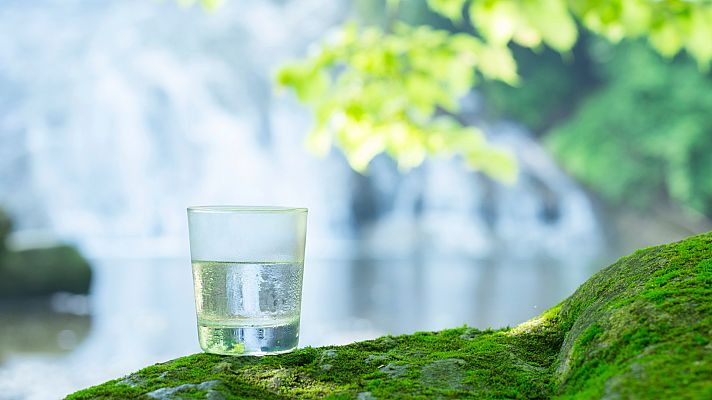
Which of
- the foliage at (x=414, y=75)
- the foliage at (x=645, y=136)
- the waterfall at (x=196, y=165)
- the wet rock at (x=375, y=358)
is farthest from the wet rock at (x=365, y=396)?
the foliage at (x=645, y=136)

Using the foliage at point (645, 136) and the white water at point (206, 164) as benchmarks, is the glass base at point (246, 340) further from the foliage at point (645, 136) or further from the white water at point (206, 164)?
the foliage at point (645, 136)

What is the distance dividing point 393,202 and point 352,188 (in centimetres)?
96

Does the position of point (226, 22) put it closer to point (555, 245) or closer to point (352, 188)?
point (352, 188)

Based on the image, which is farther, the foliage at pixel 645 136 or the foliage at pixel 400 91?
the foliage at pixel 645 136

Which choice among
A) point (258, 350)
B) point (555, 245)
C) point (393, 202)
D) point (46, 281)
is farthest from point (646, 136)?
point (258, 350)

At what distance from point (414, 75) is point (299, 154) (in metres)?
13.9

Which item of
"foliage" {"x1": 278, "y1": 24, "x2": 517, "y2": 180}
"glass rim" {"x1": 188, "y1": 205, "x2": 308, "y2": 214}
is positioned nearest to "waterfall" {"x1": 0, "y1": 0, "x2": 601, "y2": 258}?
"foliage" {"x1": 278, "y1": 24, "x2": 517, "y2": 180}

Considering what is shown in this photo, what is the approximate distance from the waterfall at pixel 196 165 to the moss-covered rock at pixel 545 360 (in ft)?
47.3

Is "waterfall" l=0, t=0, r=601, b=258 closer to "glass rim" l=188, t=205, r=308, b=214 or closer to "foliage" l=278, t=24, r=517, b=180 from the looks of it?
"foliage" l=278, t=24, r=517, b=180

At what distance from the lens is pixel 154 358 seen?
7047mm

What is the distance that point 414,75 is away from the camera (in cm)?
305

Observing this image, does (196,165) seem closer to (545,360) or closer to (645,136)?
(645,136)

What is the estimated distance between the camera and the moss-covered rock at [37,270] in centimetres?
984

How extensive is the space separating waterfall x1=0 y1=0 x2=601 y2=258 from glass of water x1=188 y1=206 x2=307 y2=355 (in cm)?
1432
